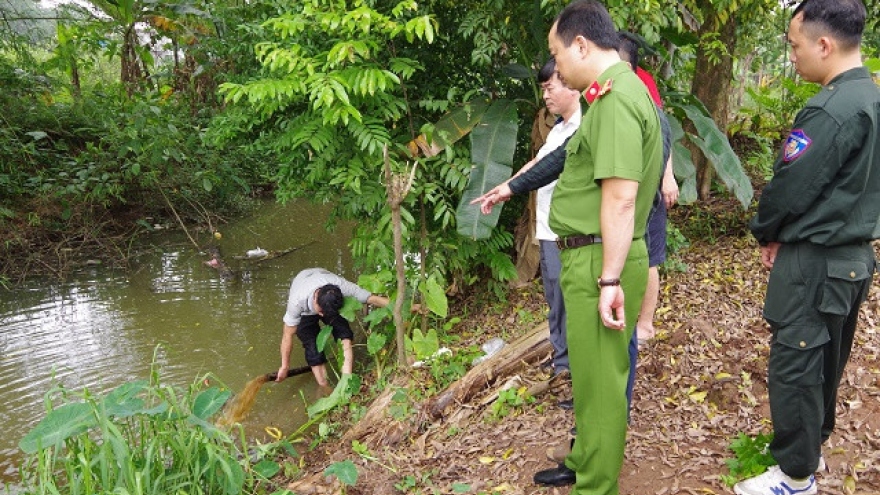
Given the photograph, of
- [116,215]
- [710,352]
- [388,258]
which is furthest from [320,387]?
[116,215]

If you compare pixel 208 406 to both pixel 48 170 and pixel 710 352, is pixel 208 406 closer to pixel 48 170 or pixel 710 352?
pixel 710 352

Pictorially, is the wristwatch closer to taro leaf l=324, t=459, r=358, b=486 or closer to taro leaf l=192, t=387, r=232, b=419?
taro leaf l=324, t=459, r=358, b=486

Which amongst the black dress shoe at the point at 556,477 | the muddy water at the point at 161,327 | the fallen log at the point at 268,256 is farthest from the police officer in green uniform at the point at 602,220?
the fallen log at the point at 268,256

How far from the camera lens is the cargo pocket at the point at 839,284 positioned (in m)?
2.29

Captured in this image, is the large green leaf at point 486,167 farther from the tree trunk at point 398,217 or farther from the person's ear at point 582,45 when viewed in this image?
the person's ear at point 582,45

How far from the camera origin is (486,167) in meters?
4.56

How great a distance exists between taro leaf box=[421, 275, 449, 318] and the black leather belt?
2265 millimetres

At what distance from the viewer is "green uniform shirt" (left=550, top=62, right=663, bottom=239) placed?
85.9 inches

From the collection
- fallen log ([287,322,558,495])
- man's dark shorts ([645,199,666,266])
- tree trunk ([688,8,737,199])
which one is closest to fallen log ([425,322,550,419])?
fallen log ([287,322,558,495])

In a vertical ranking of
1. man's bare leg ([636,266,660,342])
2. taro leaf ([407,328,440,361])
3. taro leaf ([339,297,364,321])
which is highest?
man's bare leg ([636,266,660,342])

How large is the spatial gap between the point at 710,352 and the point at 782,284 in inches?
67.0

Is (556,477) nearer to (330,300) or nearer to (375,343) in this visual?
(375,343)

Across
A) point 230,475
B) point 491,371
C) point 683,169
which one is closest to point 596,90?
point 491,371

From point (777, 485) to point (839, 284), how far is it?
879mm
